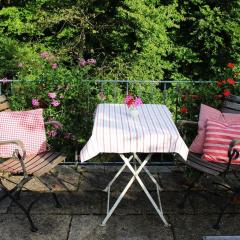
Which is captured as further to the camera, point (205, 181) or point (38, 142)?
point (205, 181)

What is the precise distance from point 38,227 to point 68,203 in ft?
1.61

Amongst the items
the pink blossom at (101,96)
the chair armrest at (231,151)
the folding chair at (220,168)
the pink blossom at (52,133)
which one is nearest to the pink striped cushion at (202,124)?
the folding chair at (220,168)

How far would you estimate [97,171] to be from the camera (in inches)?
198

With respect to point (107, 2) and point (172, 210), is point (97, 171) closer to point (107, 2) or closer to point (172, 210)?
point (172, 210)

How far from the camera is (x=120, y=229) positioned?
382 cm

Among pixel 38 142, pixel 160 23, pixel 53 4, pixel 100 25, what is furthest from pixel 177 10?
pixel 38 142

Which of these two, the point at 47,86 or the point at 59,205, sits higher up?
the point at 47,86

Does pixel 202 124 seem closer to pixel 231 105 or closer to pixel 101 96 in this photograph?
pixel 231 105

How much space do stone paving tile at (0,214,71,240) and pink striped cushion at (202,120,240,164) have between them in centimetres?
148

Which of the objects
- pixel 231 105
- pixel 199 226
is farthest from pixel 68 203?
pixel 231 105

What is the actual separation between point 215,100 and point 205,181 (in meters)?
0.96

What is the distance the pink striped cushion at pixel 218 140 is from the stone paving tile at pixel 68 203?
1167 mm

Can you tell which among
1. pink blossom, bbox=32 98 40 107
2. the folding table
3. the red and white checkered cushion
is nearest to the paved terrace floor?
the red and white checkered cushion

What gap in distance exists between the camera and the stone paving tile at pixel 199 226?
376 cm
